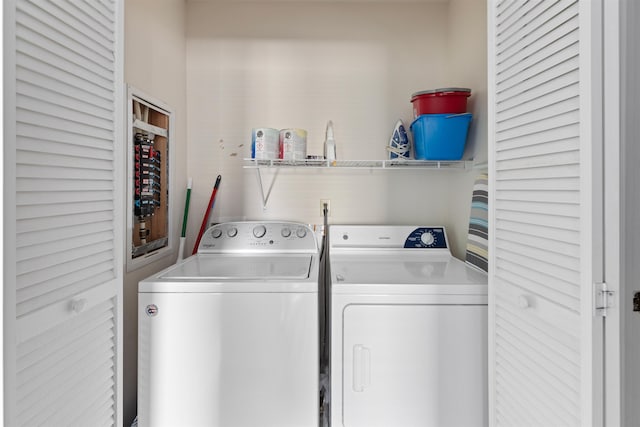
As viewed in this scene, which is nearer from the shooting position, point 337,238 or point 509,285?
point 509,285

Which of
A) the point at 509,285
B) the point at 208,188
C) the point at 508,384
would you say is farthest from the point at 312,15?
the point at 508,384

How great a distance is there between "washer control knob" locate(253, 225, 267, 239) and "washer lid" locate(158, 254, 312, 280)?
5.7 inches

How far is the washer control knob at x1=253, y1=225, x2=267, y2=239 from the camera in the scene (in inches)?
92.0

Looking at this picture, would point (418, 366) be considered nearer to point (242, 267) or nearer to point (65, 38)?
point (242, 267)

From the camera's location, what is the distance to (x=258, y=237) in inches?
92.0

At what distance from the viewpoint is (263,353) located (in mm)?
1557

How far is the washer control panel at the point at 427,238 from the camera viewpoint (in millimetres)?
2344

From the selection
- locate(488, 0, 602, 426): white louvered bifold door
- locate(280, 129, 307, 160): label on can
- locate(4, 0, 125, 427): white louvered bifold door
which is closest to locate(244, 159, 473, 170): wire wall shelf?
locate(280, 129, 307, 160): label on can

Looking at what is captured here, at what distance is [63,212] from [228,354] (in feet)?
2.84

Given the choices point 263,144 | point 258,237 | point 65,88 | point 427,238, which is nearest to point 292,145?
point 263,144

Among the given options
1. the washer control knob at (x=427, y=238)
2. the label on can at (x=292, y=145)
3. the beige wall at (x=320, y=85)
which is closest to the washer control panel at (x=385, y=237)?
the washer control knob at (x=427, y=238)

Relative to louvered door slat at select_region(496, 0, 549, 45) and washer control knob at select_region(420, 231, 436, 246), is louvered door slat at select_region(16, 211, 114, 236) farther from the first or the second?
washer control knob at select_region(420, 231, 436, 246)

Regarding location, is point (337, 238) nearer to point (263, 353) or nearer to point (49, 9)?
point (263, 353)

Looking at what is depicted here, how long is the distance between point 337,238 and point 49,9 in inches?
69.8
